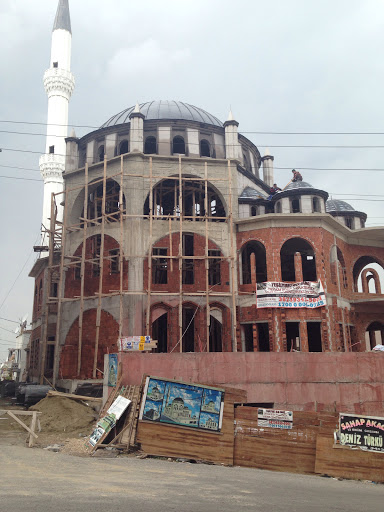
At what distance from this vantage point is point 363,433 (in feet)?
45.4

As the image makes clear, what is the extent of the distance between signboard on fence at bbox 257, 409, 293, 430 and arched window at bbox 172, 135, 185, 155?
74.9ft

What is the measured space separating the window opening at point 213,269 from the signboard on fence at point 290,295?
3.73 meters

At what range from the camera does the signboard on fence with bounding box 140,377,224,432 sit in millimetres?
14945

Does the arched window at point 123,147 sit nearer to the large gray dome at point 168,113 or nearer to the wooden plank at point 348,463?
the large gray dome at point 168,113

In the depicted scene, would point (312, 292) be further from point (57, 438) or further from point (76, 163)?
point (76, 163)

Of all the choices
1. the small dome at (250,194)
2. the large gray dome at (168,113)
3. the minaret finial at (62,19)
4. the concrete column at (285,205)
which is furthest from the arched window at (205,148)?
the minaret finial at (62,19)

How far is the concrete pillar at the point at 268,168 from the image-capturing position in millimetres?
40094

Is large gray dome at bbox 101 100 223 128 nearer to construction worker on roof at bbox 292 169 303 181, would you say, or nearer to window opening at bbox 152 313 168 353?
construction worker on roof at bbox 292 169 303 181

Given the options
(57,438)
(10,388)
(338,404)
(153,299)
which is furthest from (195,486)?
(10,388)

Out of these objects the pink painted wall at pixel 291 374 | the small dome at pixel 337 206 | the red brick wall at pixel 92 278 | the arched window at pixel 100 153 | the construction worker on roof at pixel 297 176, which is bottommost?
the pink painted wall at pixel 291 374

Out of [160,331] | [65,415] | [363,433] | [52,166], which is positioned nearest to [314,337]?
[160,331]

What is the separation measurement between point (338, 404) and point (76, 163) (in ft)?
81.9

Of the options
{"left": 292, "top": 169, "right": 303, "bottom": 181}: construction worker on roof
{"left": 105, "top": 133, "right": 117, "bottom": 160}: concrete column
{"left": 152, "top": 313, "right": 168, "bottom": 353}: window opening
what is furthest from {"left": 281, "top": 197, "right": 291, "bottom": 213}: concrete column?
{"left": 105, "top": 133, "right": 117, "bottom": 160}: concrete column

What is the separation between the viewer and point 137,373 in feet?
60.3
